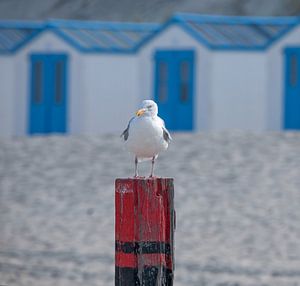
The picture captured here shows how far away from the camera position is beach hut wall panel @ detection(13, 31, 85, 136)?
29000 mm

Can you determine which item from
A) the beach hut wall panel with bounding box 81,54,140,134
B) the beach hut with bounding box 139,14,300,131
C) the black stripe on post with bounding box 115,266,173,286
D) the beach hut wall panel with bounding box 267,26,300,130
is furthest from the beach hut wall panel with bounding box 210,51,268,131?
the black stripe on post with bounding box 115,266,173,286

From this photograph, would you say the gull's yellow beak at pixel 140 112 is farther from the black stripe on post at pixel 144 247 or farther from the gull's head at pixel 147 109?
the black stripe on post at pixel 144 247

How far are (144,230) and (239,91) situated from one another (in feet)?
73.7

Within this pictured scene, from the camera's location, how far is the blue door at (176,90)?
28.7m

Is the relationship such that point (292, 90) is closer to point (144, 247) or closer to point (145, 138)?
point (145, 138)

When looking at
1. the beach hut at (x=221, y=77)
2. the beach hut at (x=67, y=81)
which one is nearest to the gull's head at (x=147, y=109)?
the beach hut at (x=221, y=77)

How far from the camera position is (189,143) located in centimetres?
2608

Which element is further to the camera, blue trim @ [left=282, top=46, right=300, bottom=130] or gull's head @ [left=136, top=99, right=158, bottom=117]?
blue trim @ [left=282, top=46, right=300, bottom=130]

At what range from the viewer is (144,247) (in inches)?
243

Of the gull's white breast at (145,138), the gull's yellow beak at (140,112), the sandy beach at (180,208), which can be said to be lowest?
the sandy beach at (180,208)

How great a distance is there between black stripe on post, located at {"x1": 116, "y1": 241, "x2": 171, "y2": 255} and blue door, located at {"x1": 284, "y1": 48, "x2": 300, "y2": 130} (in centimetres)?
2261

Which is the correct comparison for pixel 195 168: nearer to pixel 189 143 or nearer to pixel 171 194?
pixel 189 143

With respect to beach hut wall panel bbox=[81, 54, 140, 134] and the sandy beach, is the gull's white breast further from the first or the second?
beach hut wall panel bbox=[81, 54, 140, 134]

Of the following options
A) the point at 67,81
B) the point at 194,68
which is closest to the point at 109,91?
the point at 67,81
